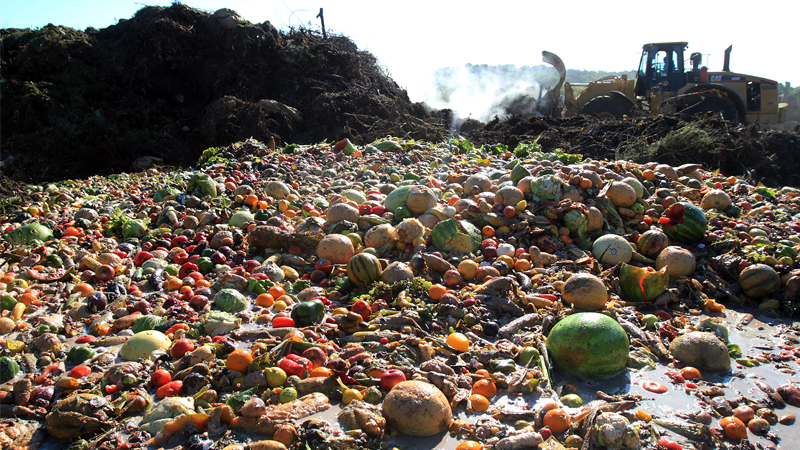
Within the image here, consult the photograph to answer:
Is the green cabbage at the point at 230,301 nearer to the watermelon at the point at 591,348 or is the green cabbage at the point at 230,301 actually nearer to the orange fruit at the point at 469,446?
the orange fruit at the point at 469,446

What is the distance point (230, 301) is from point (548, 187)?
380 centimetres

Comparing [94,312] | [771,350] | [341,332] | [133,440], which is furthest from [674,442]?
[94,312]

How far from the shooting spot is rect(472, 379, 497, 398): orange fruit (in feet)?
9.36

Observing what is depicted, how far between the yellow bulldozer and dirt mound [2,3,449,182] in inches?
233

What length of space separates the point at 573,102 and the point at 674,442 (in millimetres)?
16912

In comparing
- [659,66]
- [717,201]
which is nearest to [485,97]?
[659,66]

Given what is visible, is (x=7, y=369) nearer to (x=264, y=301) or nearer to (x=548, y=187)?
(x=264, y=301)

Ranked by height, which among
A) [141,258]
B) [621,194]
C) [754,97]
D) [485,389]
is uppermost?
[754,97]

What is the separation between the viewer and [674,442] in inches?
97.9

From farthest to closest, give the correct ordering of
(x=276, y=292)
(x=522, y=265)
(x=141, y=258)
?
1. (x=141, y=258)
2. (x=522, y=265)
3. (x=276, y=292)

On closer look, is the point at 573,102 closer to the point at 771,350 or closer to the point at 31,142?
the point at 771,350

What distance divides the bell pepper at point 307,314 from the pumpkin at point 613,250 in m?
3.05

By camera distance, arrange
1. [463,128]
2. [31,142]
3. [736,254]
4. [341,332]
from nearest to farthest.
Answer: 1. [341,332]
2. [736,254]
3. [31,142]
4. [463,128]

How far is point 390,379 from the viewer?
2.78 metres
